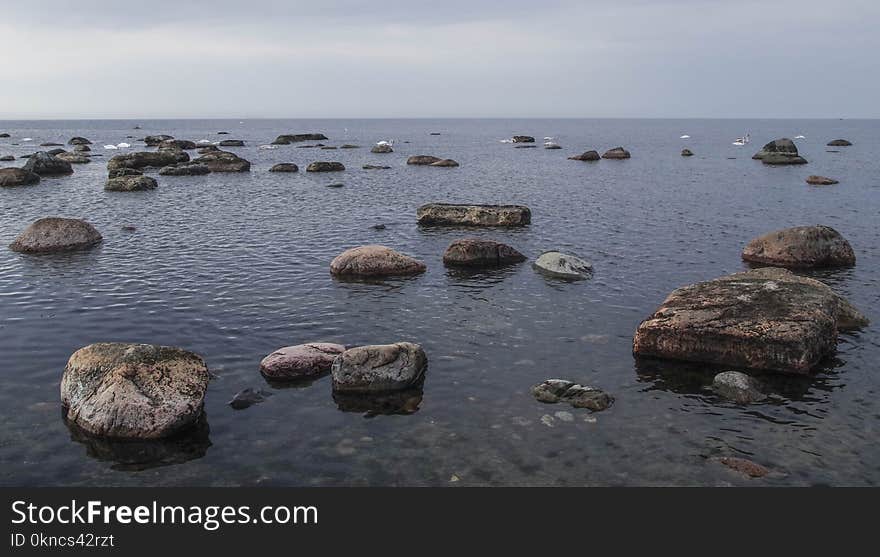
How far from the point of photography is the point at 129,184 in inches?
2448

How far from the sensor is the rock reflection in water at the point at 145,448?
14242mm

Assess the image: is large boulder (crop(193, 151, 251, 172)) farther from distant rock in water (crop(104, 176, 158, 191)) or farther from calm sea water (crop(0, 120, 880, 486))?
calm sea water (crop(0, 120, 880, 486))

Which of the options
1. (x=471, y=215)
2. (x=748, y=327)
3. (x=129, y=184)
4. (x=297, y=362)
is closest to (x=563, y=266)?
(x=748, y=327)

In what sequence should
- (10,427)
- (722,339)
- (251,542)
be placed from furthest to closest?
(722,339) < (10,427) < (251,542)

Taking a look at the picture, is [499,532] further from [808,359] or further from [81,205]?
[81,205]

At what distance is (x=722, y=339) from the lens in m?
19.3

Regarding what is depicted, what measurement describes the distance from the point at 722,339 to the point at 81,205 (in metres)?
52.3

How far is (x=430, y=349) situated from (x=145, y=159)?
80.7 metres

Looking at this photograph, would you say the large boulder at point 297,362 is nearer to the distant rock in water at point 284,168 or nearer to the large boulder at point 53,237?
the large boulder at point 53,237

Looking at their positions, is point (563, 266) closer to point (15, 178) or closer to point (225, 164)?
point (15, 178)

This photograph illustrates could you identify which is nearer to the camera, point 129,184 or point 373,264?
point 373,264

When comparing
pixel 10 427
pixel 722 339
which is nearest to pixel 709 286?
pixel 722 339

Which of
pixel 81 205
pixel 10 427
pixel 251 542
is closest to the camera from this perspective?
pixel 251 542

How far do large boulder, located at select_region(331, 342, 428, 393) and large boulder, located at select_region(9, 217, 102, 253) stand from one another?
2479 centimetres
